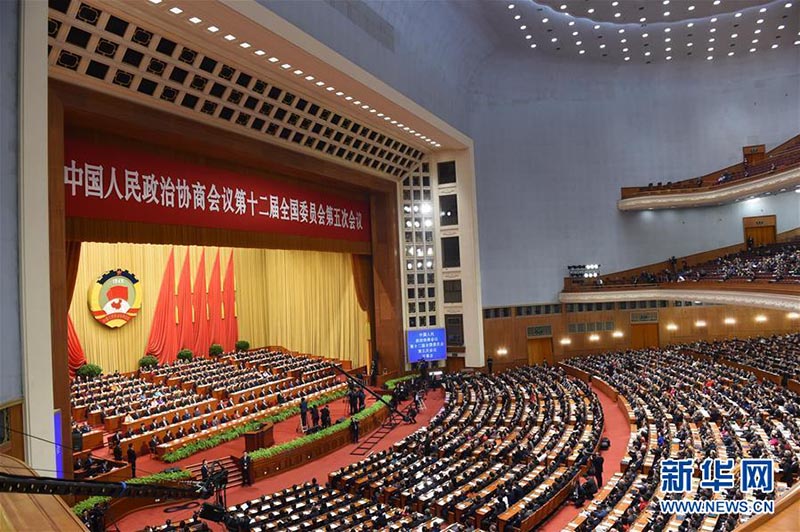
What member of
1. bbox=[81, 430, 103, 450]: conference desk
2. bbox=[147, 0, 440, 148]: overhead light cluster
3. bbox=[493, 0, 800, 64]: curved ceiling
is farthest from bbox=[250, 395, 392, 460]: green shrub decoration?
bbox=[493, 0, 800, 64]: curved ceiling

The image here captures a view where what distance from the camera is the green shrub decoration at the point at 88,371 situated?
17.1 m

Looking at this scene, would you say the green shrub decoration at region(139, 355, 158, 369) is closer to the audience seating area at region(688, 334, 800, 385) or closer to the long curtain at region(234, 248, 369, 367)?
the long curtain at region(234, 248, 369, 367)

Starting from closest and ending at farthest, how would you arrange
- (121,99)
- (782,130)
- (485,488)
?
(485,488), (121,99), (782,130)

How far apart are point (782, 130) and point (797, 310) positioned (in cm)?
1388

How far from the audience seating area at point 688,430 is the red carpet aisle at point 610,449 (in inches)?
16.3

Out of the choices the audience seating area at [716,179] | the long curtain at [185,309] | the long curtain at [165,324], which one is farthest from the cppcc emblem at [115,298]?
the audience seating area at [716,179]

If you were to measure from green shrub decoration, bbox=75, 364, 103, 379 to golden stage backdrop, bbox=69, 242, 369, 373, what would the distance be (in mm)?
725

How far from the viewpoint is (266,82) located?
1276 centimetres

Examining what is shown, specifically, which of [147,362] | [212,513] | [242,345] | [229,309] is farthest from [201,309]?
[212,513]

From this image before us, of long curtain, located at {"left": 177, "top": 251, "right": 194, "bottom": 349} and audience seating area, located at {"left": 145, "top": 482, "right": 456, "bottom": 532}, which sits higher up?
long curtain, located at {"left": 177, "top": 251, "right": 194, "bottom": 349}

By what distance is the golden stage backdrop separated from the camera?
740 inches

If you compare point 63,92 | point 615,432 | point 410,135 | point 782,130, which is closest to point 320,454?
point 615,432

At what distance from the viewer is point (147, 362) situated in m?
19.0

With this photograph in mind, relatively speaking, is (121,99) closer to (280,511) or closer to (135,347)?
(280,511)
